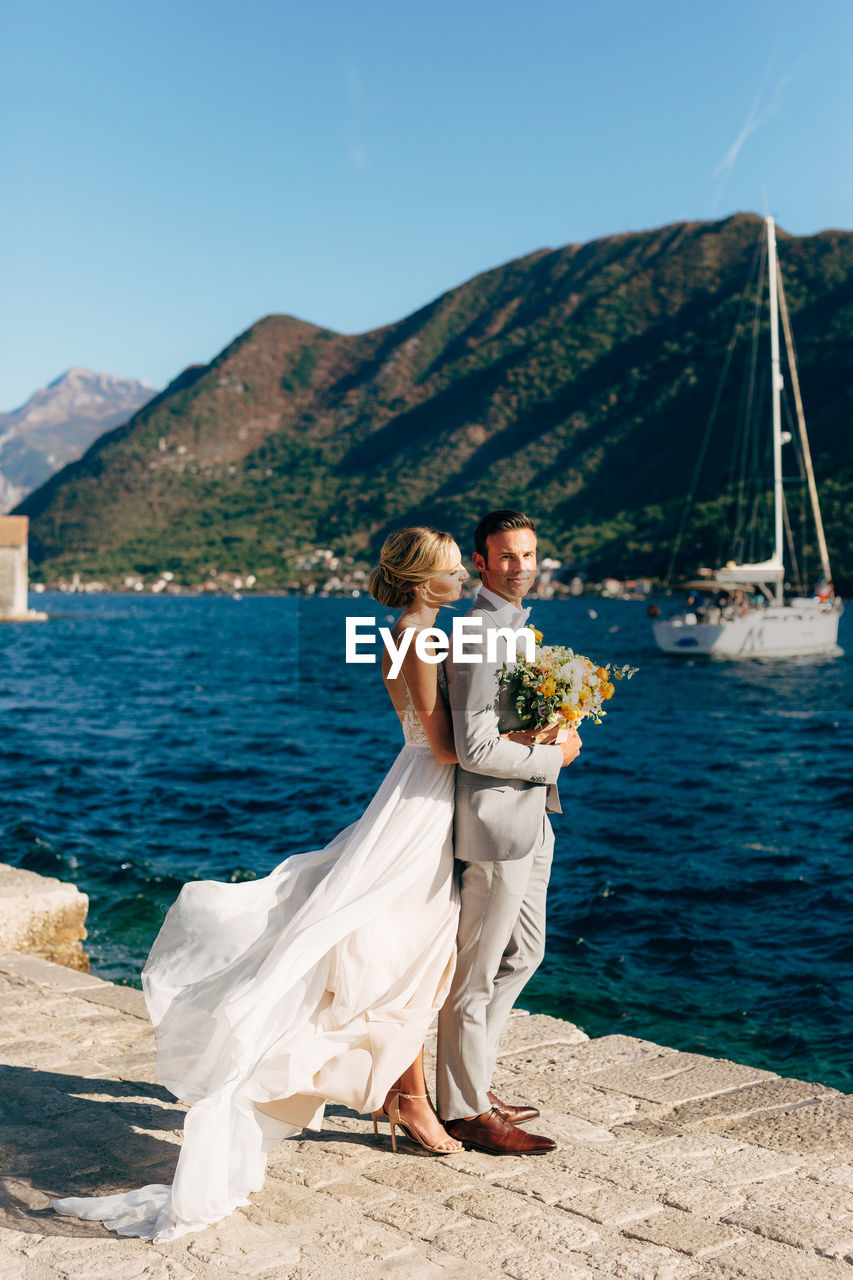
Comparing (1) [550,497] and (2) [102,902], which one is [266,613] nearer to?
(1) [550,497]

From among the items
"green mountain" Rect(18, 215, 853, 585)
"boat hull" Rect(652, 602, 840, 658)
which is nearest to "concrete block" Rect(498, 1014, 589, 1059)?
"boat hull" Rect(652, 602, 840, 658)

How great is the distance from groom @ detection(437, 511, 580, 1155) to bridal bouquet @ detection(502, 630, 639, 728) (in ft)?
0.23

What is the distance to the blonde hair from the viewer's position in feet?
12.1

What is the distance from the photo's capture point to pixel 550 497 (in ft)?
433

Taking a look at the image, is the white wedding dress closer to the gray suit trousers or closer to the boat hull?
the gray suit trousers

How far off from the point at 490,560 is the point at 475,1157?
2078mm

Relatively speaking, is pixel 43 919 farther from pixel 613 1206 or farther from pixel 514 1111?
pixel 613 1206

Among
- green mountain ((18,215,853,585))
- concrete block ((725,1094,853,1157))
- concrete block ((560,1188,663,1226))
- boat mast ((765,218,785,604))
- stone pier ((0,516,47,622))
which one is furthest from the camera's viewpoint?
green mountain ((18,215,853,585))

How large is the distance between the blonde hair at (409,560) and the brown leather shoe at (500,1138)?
184 centimetres

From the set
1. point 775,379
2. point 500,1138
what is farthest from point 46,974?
point 775,379

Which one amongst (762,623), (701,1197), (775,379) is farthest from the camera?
(762,623)

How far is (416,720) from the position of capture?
3.82m

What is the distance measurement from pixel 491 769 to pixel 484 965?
28.6 inches

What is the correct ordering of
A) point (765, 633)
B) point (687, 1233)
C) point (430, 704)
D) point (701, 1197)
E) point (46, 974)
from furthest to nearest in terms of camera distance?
1. point (765, 633)
2. point (46, 974)
3. point (430, 704)
4. point (701, 1197)
5. point (687, 1233)
